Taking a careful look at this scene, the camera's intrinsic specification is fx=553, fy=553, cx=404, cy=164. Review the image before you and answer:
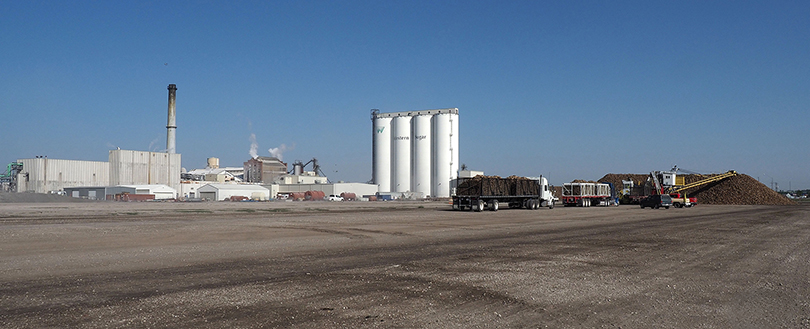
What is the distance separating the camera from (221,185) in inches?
3986

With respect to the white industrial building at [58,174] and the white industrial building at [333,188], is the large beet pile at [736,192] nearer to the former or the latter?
the white industrial building at [333,188]

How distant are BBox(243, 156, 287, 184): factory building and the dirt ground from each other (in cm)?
10921

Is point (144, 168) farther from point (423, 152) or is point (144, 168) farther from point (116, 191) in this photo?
point (423, 152)

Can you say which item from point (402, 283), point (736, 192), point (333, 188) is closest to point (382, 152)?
point (333, 188)

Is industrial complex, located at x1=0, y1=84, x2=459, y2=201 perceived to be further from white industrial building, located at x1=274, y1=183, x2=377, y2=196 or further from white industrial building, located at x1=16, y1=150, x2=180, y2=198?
white industrial building, located at x1=274, y1=183, x2=377, y2=196

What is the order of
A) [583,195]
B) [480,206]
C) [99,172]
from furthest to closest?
[99,172], [583,195], [480,206]

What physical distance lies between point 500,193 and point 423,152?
163ft

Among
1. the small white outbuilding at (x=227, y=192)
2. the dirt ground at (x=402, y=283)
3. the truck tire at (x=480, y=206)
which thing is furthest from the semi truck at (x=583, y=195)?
the small white outbuilding at (x=227, y=192)

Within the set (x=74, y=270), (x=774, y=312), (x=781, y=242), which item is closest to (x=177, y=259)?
(x=74, y=270)

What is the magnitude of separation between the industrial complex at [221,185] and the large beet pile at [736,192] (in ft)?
110

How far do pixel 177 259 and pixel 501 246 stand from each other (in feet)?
31.3

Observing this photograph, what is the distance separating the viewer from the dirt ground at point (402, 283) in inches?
308

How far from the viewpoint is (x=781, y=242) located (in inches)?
771

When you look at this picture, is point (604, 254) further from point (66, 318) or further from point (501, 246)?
point (66, 318)
